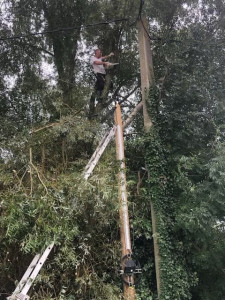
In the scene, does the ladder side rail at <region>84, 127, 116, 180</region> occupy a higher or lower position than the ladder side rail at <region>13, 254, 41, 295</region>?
higher

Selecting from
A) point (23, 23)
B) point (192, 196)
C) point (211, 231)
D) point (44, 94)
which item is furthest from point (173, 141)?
point (23, 23)

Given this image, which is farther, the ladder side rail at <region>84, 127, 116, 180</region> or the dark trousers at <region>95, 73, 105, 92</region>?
the dark trousers at <region>95, 73, 105, 92</region>

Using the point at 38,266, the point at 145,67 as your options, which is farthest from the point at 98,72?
the point at 38,266

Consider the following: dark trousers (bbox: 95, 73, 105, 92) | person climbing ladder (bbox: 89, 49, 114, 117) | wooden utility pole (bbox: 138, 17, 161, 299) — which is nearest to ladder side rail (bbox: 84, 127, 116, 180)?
wooden utility pole (bbox: 138, 17, 161, 299)

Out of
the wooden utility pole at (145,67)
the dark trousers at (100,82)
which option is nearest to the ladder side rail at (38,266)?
the wooden utility pole at (145,67)

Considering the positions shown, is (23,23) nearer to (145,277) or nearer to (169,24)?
(169,24)

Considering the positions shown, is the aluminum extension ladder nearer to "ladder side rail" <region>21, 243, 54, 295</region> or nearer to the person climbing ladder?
"ladder side rail" <region>21, 243, 54, 295</region>

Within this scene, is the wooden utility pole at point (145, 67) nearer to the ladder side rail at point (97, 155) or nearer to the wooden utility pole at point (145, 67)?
the wooden utility pole at point (145, 67)

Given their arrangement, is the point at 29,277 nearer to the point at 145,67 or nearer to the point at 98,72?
the point at 145,67

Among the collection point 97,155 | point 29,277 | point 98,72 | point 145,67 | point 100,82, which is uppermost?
point 98,72

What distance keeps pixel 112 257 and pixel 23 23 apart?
641 centimetres

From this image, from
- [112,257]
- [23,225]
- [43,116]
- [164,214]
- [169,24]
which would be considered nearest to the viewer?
[23,225]

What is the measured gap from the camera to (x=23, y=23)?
8617mm

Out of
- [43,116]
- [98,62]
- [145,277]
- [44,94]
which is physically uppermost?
[98,62]
